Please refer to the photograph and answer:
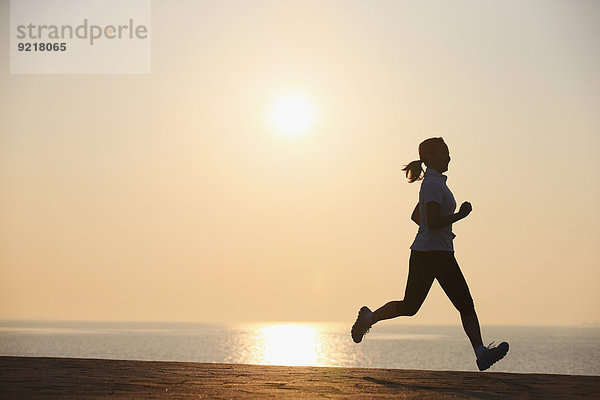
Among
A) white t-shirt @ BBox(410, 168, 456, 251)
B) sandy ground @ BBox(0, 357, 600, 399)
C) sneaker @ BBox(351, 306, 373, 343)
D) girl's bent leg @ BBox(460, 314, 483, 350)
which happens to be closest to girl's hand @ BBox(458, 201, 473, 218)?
white t-shirt @ BBox(410, 168, 456, 251)

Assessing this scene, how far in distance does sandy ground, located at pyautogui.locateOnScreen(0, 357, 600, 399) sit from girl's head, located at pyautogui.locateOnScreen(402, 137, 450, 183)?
5.56 ft

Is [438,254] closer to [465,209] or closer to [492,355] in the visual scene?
[465,209]

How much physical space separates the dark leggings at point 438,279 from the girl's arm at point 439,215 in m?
0.25

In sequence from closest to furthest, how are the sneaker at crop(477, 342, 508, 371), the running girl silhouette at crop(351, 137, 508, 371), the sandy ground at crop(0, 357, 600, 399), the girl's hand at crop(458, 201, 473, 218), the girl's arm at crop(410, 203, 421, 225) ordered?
the sandy ground at crop(0, 357, 600, 399)
the sneaker at crop(477, 342, 508, 371)
the girl's hand at crop(458, 201, 473, 218)
the running girl silhouette at crop(351, 137, 508, 371)
the girl's arm at crop(410, 203, 421, 225)

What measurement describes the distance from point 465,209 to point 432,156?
0.66 meters

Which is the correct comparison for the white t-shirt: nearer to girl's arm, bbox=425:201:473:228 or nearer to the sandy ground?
girl's arm, bbox=425:201:473:228

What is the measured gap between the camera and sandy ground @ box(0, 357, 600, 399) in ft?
19.5

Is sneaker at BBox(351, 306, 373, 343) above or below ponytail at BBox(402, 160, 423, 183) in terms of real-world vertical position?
below

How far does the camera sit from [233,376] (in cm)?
708

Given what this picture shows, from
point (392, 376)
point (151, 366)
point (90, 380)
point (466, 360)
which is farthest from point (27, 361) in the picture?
point (466, 360)

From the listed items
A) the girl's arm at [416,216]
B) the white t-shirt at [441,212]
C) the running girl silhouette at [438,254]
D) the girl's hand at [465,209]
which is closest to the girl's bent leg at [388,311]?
the running girl silhouette at [438,254]

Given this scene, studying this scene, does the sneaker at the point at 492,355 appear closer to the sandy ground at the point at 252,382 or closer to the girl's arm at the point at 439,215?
the sandy ground at the point at 252,382

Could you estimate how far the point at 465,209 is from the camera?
7145 millimetres

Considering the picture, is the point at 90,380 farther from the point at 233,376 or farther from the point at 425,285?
the point at 425,285
